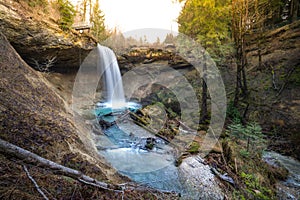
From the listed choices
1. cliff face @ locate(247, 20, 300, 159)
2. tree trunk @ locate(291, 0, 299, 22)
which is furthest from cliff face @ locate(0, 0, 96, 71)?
tree trunk @ locate(291, 0, 299, 22)

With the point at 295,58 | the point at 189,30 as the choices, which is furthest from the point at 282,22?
the point at 189,30

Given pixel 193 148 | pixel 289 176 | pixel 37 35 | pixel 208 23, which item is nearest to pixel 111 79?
pixel 37 35

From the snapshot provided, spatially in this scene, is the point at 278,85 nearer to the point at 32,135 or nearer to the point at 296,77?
the point at 296,77

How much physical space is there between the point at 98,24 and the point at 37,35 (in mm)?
12616

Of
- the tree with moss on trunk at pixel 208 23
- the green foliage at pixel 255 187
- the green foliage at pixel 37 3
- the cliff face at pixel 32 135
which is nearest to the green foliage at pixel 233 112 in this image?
the tree with moss on trunk at pixel 208 23

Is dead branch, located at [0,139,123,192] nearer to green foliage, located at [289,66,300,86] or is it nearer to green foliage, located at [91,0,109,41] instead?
green foliage, located at [289,66,300,86]

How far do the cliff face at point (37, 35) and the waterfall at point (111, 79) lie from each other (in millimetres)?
2959

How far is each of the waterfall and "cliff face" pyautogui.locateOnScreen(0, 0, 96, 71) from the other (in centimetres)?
296

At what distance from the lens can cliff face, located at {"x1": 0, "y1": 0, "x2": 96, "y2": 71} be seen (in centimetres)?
603

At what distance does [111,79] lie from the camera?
13.4 meters

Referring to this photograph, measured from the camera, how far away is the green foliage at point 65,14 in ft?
26.4

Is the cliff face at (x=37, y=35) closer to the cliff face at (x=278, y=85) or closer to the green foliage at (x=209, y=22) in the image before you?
the green foliage at (x=209, y=22)

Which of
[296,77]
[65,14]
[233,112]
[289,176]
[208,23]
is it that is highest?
[65,14]

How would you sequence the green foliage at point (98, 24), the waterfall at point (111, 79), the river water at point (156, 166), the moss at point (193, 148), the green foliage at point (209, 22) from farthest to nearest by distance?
the green foliage at point (98, 24)
the waterfall at point (111, 79)
the green foliage at point (209, 22)
the moss at point (193, 148)
the river water at point (156, 166)
